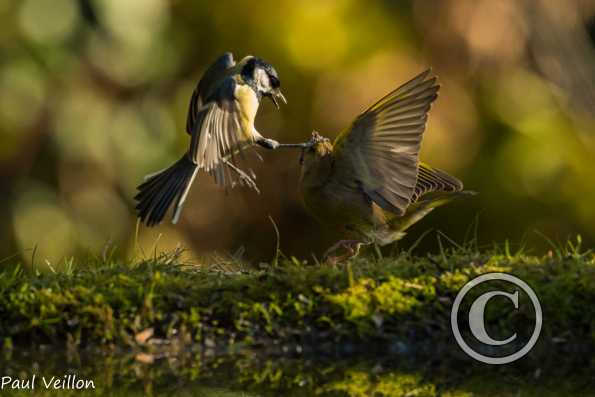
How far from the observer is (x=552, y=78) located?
9.20m

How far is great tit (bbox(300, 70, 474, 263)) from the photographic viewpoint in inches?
204

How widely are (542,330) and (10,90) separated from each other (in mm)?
5332

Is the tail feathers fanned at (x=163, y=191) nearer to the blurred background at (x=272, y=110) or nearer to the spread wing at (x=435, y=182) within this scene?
the spread wing at (x=435, y=182)

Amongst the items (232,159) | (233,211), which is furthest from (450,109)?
(232,159)

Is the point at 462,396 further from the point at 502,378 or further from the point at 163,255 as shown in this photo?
the point at 163,255

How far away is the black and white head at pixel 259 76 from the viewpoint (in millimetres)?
5902

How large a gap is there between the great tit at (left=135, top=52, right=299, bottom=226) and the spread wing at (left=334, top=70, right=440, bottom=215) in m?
0.41

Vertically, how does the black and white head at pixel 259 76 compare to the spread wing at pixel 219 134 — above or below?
above

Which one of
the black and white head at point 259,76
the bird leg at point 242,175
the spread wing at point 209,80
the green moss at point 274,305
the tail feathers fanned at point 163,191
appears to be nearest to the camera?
the green moss at point 274,305

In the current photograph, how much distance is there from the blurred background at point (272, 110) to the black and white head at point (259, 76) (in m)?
2.55

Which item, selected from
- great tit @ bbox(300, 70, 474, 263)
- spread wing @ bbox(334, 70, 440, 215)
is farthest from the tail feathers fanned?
spread wing @ bbox(334, 70, 440, 215)

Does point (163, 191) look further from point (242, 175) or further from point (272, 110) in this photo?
point (272, 110)

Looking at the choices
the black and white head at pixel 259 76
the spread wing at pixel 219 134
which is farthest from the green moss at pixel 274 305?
the black and white head at pixel 259 76

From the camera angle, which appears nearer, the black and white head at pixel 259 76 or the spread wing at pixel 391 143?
the spread wing at pixel 391 143
